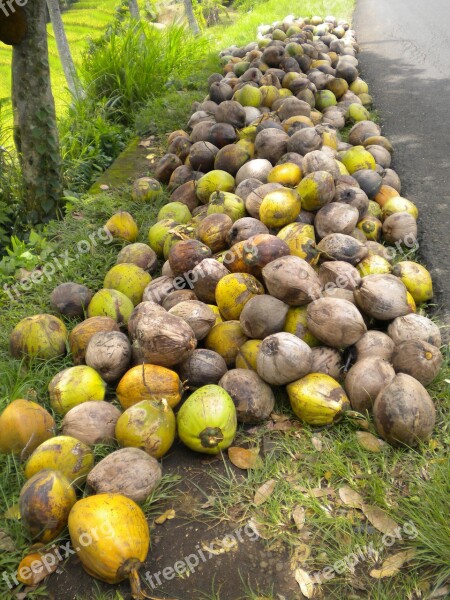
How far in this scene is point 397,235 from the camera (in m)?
3.88

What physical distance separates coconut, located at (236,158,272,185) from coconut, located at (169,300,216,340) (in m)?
1.55

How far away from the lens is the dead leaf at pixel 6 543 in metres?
2.18

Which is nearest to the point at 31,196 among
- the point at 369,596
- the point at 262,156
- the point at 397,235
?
the point at 262,156

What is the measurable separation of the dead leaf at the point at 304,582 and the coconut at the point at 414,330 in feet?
4.45

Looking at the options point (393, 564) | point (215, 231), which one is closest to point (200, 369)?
point (215, 231)

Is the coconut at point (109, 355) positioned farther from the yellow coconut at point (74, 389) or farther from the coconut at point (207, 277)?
the coconut at point (207, 277)

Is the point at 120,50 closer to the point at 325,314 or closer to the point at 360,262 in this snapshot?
the point at 360,262

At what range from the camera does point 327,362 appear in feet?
9.20

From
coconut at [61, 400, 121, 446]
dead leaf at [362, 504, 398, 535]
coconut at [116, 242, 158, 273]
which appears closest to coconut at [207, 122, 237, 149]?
coconut at [116, 242, 158, 273]

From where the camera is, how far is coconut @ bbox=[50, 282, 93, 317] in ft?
11.4

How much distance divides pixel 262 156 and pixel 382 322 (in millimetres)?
2017

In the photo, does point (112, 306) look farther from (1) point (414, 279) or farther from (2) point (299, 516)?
(1) point (414, 279)

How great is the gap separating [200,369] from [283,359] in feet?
1.55

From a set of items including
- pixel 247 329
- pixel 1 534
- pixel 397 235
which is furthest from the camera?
pixel 397 235
